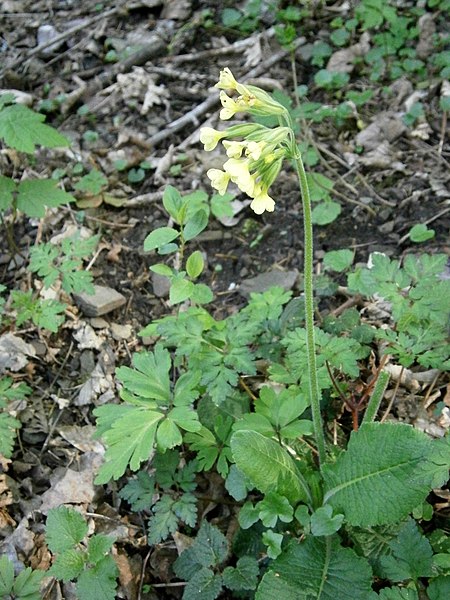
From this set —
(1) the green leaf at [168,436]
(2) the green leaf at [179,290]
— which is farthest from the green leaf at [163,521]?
(2) the green leaf at [179,290]

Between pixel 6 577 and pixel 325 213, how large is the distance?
8.81 feet

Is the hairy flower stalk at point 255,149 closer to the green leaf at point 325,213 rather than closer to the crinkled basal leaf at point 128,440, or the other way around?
the crinkled basal leaf at point 128,440

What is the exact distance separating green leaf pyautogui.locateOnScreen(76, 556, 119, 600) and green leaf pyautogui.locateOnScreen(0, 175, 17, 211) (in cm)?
210

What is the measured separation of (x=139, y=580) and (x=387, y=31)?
449 centimetres

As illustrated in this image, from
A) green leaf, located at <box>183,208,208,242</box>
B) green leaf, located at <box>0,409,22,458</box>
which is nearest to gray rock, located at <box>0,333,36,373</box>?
green leaf, located at <box>0,409,22,458</box>

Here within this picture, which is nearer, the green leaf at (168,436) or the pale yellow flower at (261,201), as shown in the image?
the pale yellow flower at (261,201)

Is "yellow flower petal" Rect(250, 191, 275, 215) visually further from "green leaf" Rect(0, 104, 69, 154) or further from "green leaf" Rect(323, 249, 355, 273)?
"green leaf" Rect(0, 104, 69, 154)

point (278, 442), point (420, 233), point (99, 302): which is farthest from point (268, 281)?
point (278, 442)

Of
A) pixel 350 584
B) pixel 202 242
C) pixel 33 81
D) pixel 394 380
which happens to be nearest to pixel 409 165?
pixel 202 242

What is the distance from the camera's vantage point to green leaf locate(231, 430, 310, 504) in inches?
87.7

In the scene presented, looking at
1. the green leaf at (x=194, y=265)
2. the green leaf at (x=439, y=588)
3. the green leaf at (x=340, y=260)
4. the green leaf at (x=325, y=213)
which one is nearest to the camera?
the green leaf at (x=439, y=588)

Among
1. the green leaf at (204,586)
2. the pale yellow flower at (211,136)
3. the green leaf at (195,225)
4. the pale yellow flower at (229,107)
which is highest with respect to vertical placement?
the pale yellow flower at (229,107)

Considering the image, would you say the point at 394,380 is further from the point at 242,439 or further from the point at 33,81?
the point at 33,81

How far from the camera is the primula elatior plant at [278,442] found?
210 cm
